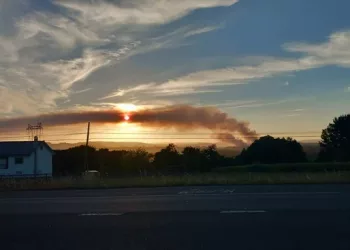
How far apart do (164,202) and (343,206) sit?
5.79 m

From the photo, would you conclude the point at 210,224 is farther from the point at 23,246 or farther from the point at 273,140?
the point at 273,140

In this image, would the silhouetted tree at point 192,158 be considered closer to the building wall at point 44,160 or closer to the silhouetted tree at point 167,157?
the silhouetted tree at point 167,157

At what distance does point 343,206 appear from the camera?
47.2ft

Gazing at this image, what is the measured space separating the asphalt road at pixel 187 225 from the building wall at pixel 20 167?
5126cm

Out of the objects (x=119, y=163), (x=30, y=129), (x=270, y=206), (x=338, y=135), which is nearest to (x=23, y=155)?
(x=30, y=129)

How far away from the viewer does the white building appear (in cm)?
6681

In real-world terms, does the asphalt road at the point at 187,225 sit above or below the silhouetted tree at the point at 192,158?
below

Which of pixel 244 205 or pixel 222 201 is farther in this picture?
pixel 222 201

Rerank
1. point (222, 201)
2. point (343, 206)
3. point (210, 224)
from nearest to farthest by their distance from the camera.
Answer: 1. point (210, 224)
2. point (343, 206)
3. point (222, 201)

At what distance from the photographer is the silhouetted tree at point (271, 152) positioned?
80.6 metres

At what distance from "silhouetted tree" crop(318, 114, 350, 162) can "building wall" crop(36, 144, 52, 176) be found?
40.0 m

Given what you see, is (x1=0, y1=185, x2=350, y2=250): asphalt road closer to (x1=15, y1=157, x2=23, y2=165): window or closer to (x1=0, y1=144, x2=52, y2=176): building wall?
(x1=0, y1=144, x2=52, y2=176): building wall

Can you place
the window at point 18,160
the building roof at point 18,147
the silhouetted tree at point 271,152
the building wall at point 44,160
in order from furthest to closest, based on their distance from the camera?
the silhouetted tree at point 271,152
the building wall at point 44,160
the window at point 18,160
the building roof at point 18,147

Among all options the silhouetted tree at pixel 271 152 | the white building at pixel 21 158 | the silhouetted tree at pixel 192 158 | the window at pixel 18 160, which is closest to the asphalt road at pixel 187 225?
the silhouetted tree at pixel 192 158
